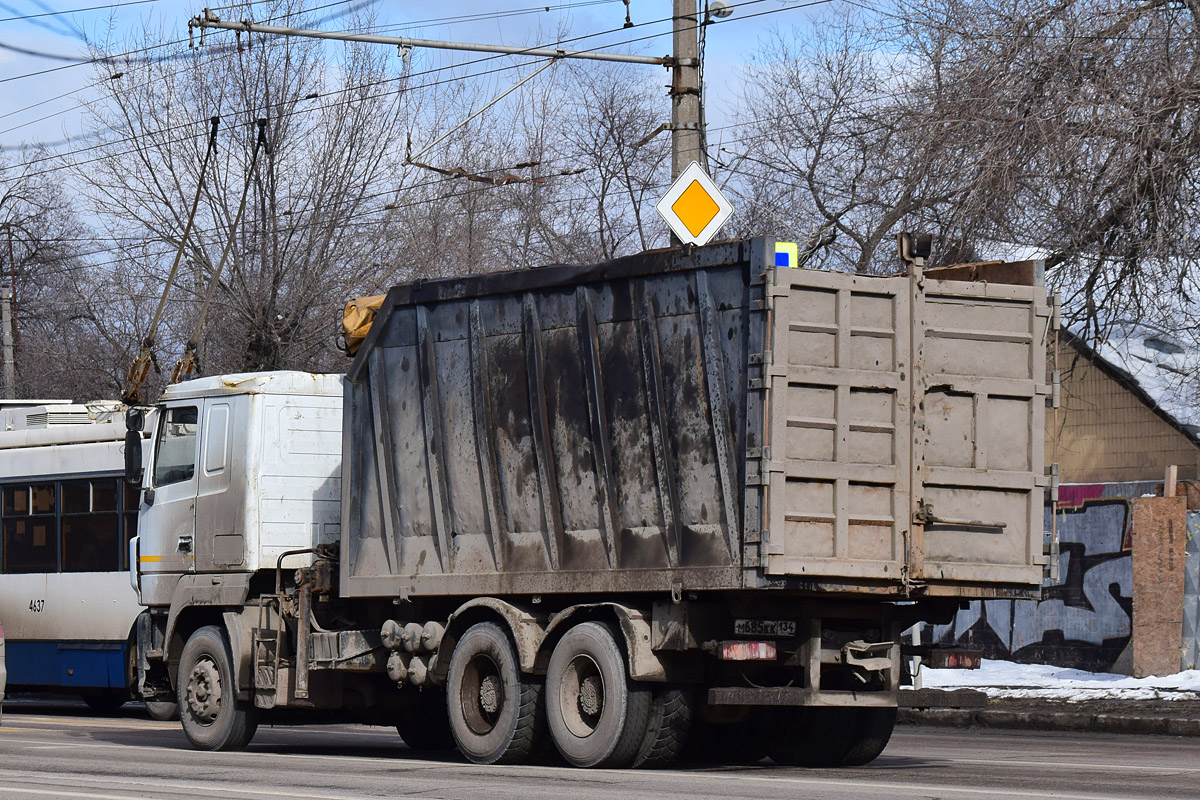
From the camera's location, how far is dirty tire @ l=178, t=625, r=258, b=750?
13617 millimetres

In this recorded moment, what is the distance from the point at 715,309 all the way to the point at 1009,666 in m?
12.7

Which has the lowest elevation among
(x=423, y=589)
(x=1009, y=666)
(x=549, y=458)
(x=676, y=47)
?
(x=1009, y=666)

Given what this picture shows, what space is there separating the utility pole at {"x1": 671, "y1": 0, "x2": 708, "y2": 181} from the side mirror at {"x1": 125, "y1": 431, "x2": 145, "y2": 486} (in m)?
4.88

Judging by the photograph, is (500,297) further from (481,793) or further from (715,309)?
(481,793)

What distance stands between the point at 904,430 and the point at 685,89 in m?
5.19

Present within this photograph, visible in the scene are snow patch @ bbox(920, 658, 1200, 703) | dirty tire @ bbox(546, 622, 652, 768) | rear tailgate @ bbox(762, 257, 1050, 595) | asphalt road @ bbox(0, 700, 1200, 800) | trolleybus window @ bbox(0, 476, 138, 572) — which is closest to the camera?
asphalt road @ bbox(0, 700, 1200, 800)

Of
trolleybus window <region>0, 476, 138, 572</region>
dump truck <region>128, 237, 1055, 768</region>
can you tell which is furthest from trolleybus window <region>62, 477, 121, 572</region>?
dump truck <region>128, 237, 1055, 768</region>

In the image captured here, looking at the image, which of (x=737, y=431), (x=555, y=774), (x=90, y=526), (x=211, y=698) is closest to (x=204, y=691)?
(x=211, y=698)

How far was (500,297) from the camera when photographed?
477 inches

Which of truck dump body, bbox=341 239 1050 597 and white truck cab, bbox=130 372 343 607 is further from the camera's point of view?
white truck cab, bbox=130 372 343 607

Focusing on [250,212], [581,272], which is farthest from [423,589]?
[250,212]

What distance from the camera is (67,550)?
20.0 metres

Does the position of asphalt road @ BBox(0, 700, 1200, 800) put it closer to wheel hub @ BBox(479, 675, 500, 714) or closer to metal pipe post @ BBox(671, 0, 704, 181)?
wheel hub @ BBox(479, 675, 500, 714)

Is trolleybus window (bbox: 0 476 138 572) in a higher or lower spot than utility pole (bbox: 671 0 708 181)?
lower
